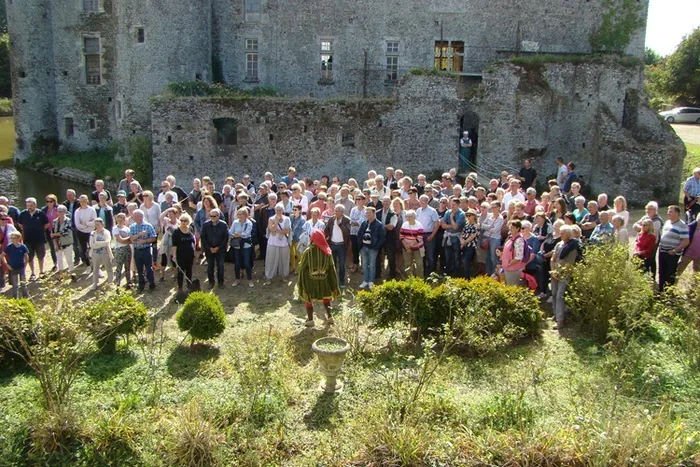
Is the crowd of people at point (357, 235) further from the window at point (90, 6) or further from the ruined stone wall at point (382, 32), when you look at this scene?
the window at point (90, 6)

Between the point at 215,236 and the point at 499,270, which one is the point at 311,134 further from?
the point at 499,270

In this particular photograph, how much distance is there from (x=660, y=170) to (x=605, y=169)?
1806 mm

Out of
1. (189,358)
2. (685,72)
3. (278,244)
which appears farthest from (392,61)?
(685,72)

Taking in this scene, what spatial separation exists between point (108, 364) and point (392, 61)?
20.1m

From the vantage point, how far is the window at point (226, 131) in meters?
22.6

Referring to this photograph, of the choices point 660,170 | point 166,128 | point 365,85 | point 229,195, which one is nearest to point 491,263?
point 229,195

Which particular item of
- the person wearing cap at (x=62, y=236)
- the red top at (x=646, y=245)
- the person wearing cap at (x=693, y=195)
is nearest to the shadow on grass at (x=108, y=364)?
the person wearing cap at (x=62, y=236)

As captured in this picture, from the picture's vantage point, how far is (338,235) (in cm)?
1128

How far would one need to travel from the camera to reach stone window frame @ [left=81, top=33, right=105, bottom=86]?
93.1 ft

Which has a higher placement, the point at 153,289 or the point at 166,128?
the point at 166,128

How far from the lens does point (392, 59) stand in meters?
25.6

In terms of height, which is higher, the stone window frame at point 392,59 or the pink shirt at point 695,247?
the stone window frame at point 392,59

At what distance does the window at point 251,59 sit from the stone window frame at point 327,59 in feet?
9.00

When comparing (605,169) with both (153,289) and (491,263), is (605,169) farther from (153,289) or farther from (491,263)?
(153,289)
